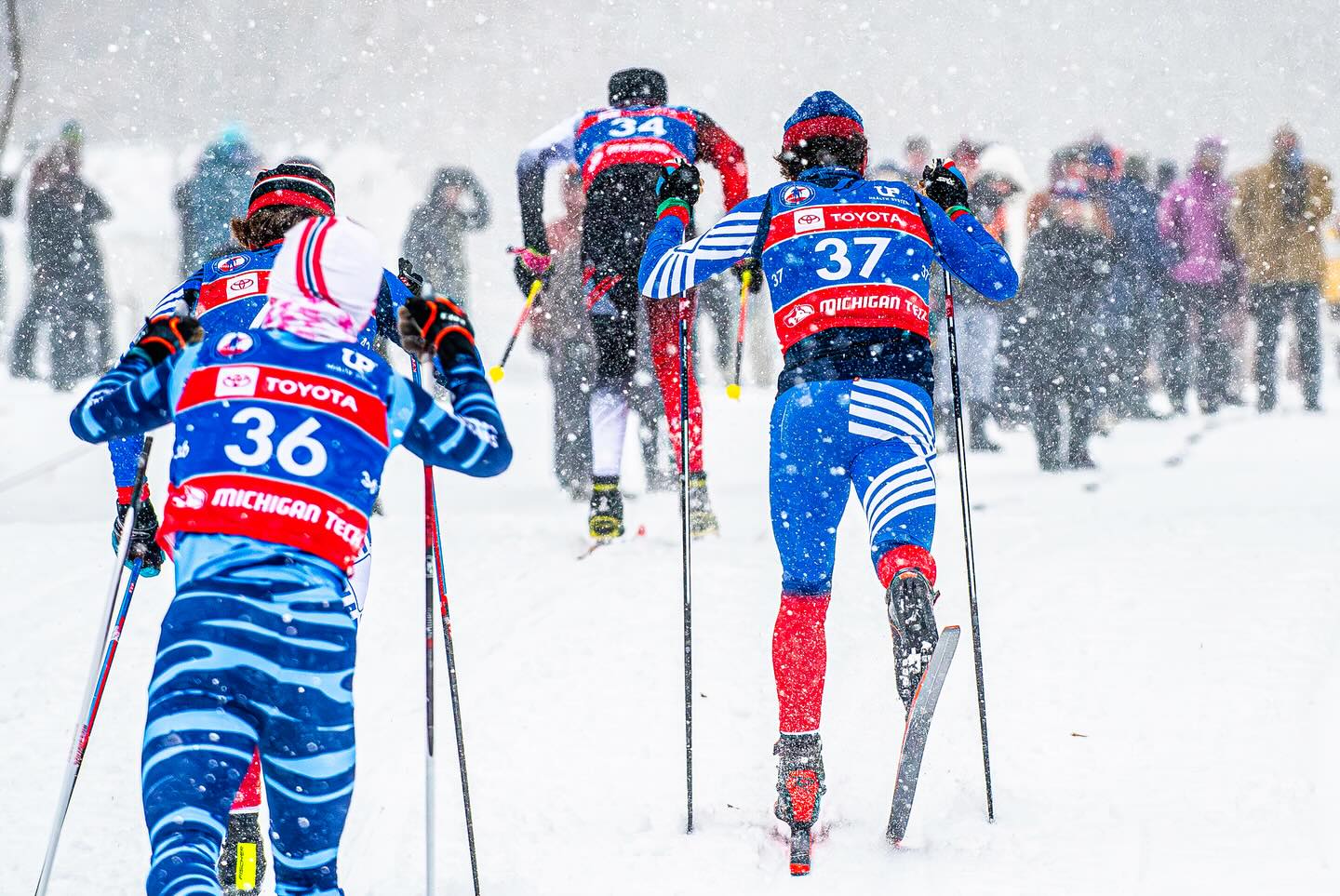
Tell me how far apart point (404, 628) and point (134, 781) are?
167 centimetres

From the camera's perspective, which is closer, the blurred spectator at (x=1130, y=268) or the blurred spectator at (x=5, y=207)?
the blurred spectator at (x=1130, y=268)

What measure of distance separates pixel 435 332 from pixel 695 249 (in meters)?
1.36

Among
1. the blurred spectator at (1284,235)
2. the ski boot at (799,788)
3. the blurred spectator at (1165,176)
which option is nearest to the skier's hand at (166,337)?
the ski boot at (799,788)

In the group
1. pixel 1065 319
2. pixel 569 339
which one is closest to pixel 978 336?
pixel 1065 319

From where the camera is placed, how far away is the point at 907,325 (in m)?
3.79

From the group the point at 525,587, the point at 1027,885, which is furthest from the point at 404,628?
the point at 1027,885

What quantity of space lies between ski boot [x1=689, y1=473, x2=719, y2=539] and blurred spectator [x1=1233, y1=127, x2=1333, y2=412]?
24.8ft

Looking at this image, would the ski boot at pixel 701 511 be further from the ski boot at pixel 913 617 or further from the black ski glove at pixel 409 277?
the ski boot at pixel 913 617

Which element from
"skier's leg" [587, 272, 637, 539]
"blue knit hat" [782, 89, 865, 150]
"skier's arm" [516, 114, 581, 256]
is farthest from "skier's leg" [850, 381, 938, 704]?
"skier's arm" [516, 114, 581, 256]

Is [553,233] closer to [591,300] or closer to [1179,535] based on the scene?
[591,300]

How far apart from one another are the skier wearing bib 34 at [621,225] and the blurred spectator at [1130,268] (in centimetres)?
498

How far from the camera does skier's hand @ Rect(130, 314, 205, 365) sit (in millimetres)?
2805

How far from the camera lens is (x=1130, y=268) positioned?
35.5ft

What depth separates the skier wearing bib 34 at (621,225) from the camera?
20.6 feet
